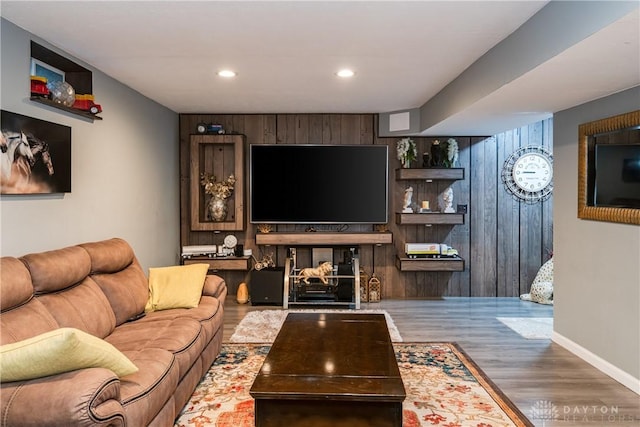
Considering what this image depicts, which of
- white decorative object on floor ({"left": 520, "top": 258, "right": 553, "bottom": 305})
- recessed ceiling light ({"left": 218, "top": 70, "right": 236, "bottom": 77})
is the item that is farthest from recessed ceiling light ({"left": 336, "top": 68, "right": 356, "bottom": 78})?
white decorative object on floor ({"left": 520, "top": 258, "right": 553, "bottom": 305})

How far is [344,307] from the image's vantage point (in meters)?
5.57

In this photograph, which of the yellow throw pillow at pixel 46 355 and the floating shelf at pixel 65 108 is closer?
the yellow throw pillow at pixel 46 355

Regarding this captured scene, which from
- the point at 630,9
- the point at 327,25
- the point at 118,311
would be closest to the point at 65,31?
the point at 327,25

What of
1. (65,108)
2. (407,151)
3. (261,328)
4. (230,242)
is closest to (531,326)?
(407,151)

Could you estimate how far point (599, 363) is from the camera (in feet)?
11.6

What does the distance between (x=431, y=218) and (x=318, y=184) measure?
147cm

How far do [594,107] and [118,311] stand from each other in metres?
3.85

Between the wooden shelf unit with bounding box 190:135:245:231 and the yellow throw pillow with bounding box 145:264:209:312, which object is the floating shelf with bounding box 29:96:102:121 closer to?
the yellow throw pillow with bounding box 145:264:209:312

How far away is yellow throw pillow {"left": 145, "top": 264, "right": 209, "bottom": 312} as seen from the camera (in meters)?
3.55

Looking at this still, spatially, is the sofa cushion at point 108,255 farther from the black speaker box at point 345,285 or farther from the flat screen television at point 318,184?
the black speaker box at point 345,285

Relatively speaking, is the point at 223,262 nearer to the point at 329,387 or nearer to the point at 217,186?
the point at 217,186

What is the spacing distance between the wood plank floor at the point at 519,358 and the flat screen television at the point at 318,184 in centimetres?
116

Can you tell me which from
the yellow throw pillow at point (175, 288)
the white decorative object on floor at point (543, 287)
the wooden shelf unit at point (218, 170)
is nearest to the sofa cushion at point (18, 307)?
the yellow throw pillow at point (175, 288)

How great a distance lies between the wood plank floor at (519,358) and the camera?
2861 mm
